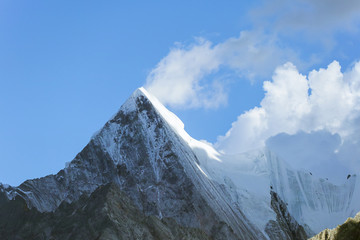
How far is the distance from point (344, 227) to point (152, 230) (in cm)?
8775

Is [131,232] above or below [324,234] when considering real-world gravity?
above

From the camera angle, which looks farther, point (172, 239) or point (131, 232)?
point (172, 239)

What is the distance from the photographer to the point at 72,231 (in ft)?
646

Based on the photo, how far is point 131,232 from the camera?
186 m

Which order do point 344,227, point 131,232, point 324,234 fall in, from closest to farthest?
point 344,227 < point 324,234 < point 131,232

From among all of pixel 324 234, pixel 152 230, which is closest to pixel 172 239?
pixel 152 230

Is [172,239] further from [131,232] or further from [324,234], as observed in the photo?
[324,234]

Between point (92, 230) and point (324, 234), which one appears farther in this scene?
point (92, 230)

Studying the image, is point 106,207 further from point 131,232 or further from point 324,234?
point 324,234

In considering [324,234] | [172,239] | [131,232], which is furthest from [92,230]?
[324,234]

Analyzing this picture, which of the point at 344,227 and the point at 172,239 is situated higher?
the point at 172,239

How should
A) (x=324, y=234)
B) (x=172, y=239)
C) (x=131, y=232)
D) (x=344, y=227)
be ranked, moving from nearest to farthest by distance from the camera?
1. (x=344, y=227)
2. (x=324, y=234)
3. (x=131, y=232)
4. (x=172, y=239)

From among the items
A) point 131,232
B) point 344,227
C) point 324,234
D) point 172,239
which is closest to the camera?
point 344,227

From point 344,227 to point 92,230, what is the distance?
8287 centimetres
